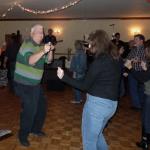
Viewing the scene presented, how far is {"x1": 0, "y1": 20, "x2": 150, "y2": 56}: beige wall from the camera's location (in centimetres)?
991

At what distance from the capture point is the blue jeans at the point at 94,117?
7.20 ft

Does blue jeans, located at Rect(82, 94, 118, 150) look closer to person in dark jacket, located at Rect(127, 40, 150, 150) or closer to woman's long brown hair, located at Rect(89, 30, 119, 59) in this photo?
woman's long brown hair, located at Rect(89, 30, 119, 59)

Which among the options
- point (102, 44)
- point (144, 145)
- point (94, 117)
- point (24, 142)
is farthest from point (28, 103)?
point (144, 145)

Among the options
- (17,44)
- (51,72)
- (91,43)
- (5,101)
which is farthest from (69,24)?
(91,43)

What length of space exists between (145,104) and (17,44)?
Answer: 11.3 ft

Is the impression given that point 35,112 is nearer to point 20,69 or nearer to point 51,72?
point 20,69

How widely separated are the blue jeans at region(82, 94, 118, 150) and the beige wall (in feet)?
26.3

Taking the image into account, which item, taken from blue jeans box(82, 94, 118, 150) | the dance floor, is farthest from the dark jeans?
blue jeans box(82, 94, 118, 150)

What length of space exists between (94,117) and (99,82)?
0.92 feet

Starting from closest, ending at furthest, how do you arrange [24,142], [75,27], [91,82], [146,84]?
[91,82] → [146,84] → [24,142] → [75,27]

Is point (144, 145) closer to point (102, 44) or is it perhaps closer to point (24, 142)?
point (24, 142)

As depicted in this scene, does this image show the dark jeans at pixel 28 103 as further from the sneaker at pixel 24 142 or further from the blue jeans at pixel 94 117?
the blue jeans at pixel 94 117

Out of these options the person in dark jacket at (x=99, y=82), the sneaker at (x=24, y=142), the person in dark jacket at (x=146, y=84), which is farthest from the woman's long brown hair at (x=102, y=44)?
the sneaker at (x=24, y=142)

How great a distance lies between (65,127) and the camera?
3.73 meters
